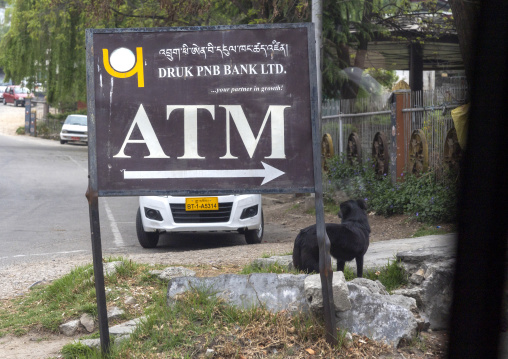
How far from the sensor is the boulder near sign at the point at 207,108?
13.9 feet

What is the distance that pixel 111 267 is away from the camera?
6.02m

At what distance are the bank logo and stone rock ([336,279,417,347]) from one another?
88.3 inches

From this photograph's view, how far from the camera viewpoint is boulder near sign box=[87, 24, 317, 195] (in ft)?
13.9

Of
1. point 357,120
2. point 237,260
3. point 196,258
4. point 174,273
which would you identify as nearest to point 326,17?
point 357,120

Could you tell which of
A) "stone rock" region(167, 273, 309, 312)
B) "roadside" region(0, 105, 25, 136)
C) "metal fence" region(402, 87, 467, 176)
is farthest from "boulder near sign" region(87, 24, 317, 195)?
"roadside" region(0, 105, 25, 136)

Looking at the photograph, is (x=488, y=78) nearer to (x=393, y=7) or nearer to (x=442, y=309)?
(x=442, y=309)

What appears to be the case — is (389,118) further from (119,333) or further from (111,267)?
(119,333)

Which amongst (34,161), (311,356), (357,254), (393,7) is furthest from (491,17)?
(34,161)

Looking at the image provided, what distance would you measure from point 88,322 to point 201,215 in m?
4.18

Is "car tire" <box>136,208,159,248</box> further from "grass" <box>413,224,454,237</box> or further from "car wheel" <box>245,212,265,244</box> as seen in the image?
"grass" <box>413,224,454,237</box>

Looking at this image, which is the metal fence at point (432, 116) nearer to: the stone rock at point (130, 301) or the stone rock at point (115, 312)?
the stone rock at point (130, 301)

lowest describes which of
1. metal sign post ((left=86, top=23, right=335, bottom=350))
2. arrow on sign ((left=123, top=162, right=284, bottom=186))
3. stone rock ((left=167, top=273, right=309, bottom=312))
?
stone rock ((left=167, top=273, right=309, bottom=312))

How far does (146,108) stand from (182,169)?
0.51 meters

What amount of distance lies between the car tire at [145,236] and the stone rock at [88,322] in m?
4.27
